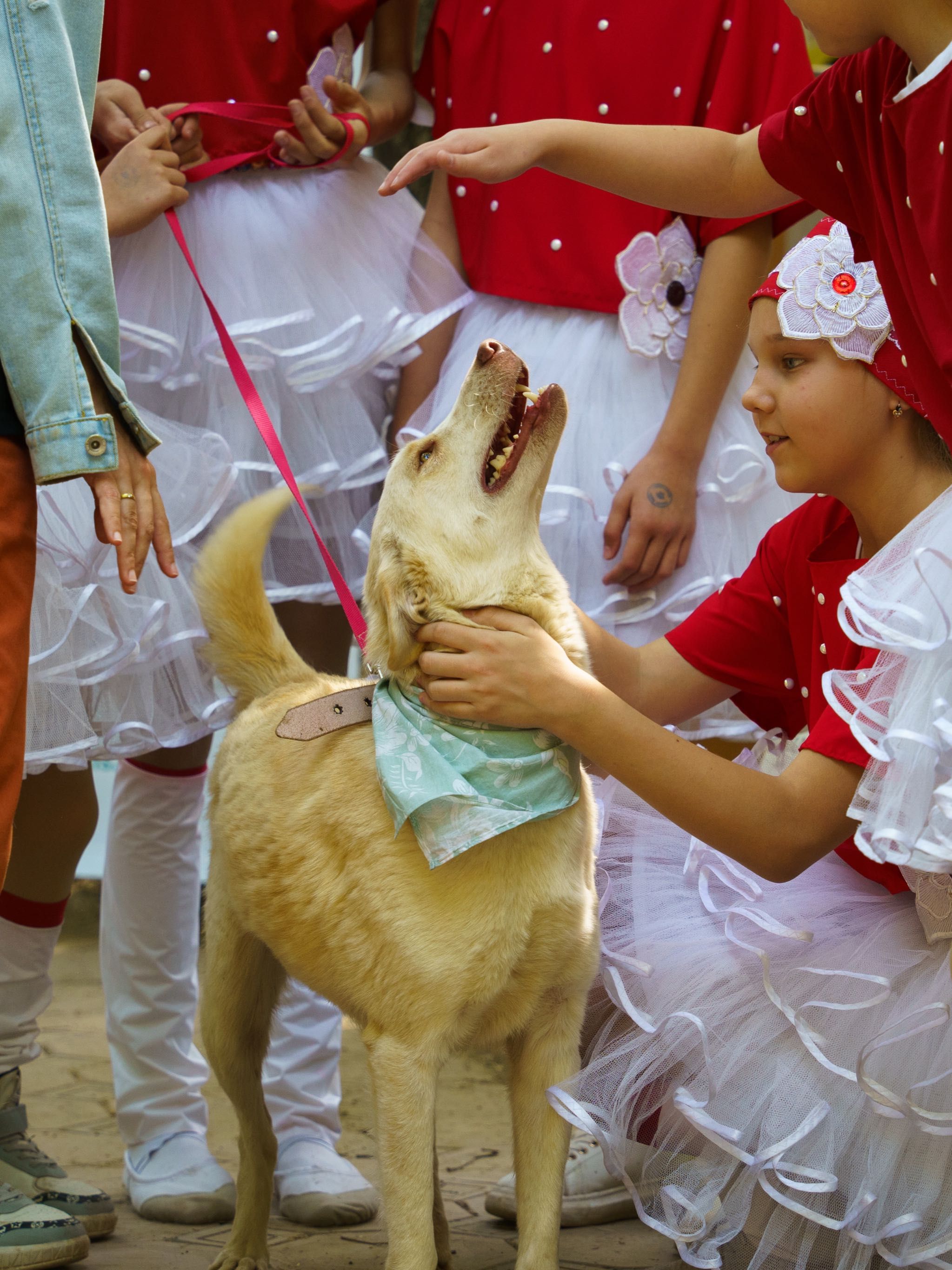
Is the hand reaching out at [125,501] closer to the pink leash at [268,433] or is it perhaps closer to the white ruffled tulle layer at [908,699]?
the pink leash at [268,433]

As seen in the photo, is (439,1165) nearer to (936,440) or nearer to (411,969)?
(411,969)

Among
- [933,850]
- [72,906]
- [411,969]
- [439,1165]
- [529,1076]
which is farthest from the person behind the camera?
[72,906]

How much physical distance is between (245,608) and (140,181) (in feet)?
2.50

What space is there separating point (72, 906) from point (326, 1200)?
2.93m

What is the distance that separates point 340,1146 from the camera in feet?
9.54

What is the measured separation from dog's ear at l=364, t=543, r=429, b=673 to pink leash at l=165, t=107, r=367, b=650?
0.34 ft

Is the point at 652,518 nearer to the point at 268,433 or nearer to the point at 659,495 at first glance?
the point at 659,495

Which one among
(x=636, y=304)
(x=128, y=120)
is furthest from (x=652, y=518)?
(x=128, y=120)

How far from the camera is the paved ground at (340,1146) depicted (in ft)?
6.99

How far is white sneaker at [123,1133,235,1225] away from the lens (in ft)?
7.68

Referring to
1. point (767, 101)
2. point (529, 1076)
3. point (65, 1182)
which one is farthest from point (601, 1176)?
point (767, 101)

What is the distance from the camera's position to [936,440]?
69.5 inches

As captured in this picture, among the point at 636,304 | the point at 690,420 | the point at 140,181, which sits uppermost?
the point at 140,181

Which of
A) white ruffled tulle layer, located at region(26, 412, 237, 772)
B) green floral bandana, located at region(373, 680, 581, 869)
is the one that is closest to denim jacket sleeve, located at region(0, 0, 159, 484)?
green floral bandana, located at region(373, 680, 581, 869)
